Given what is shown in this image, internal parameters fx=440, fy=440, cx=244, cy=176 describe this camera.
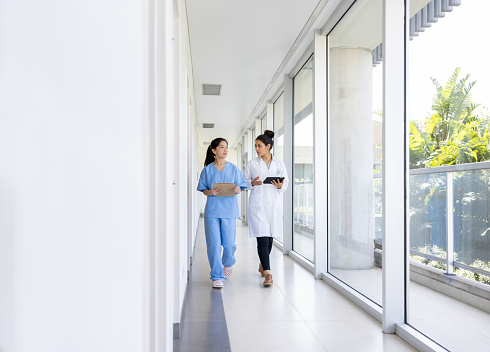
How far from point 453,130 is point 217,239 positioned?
2871 millimetres

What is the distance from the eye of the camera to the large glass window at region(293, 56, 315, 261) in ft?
19.7

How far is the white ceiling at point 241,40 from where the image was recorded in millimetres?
4777

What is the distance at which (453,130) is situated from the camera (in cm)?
253

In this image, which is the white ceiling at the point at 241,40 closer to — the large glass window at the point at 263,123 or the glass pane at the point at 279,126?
the glass pane at the point at 279,126

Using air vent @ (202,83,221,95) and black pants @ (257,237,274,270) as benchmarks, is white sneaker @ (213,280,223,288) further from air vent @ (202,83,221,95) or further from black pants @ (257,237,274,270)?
air vent @ (202,83,221,95)

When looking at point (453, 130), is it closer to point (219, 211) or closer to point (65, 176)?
point (65, 176)

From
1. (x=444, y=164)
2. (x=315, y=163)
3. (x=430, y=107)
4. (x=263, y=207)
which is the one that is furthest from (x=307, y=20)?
(x=444, y=164)

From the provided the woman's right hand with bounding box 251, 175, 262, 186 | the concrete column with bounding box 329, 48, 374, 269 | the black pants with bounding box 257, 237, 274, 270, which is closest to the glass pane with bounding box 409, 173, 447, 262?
the concrete column with bounding box 329, 48, 374, 269

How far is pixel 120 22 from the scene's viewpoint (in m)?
1.13

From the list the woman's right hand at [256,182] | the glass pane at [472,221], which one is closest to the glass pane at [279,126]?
the woman's right hand at [256,182]

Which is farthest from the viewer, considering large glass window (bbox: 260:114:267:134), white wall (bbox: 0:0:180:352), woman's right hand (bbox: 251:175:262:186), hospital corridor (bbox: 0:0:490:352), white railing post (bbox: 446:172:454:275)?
large glass window (bbox: 260:114:267:134)

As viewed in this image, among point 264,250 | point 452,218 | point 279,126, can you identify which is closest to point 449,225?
point 452,218

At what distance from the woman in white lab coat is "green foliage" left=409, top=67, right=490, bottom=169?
2.20 metres

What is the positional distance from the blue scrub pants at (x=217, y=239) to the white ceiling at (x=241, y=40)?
2308 millimetres
